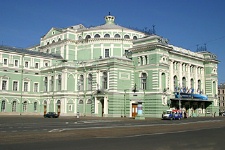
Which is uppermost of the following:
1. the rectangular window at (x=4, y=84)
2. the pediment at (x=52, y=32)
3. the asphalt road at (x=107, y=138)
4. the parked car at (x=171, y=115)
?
the pediment at (x=52, y=32)

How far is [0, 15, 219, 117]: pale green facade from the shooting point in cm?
6103

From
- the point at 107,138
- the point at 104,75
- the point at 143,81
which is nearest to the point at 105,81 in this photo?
the point at 104,75

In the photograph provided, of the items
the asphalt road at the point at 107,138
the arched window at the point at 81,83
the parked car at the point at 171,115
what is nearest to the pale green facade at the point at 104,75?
the arched window at the point at 81,83

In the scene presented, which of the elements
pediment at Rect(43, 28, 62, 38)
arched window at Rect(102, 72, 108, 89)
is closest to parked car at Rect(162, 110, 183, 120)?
arched window at Rect(102, 72, 108, 89)

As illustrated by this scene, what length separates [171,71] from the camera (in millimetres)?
67562

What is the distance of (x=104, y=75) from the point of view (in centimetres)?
6338

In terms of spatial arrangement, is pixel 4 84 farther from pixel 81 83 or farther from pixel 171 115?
pixel 171 115

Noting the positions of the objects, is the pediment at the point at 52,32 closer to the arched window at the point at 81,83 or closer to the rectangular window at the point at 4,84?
the arched window at the point at 81,83

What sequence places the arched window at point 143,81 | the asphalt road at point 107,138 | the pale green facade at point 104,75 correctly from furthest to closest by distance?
1. the arched window at point 143,81
2. the pale green facade at point 104,75
3. the asphalt road at point 107,138

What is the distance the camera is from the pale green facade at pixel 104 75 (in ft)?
200

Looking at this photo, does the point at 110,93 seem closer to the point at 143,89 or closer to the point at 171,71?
the point at 143,89

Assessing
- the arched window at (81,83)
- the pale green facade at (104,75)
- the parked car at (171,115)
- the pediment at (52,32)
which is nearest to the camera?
the parked car at (171,115)

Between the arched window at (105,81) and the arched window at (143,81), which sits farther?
the arched window at (143,81)

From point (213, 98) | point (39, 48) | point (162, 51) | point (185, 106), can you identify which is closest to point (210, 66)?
point (213, 98)
